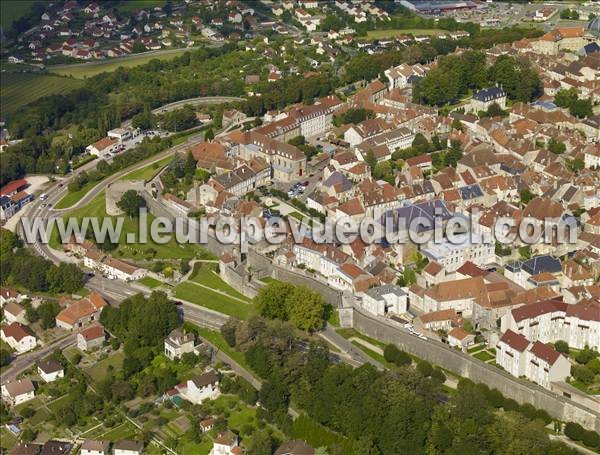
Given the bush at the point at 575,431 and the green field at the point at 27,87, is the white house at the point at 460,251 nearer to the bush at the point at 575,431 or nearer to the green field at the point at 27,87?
the bush at the point at 575,431

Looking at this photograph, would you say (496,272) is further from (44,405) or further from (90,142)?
(90,142)

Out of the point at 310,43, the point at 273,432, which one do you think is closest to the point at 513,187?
the point at 273,432

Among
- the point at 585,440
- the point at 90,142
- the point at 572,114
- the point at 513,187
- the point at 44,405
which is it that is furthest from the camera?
the point at 90,142

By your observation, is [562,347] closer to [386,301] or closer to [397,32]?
[386,301]

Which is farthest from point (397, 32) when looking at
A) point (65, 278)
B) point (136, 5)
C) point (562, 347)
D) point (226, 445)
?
point (226, 445)

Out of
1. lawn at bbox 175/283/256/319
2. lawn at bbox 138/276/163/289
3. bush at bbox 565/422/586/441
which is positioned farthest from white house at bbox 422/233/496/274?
lawn at bbox 138/276/163/289

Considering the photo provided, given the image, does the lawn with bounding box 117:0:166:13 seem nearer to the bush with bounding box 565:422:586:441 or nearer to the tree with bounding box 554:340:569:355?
the tree with bounding box 554:340:569:355
